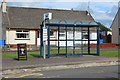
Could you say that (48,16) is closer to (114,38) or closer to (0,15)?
(0,15)

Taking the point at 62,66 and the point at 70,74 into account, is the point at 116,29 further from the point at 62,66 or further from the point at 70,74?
the point at 70,74

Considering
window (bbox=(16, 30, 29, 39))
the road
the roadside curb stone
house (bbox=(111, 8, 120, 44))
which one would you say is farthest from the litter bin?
house (bbox=(111, 8, 120, 44))

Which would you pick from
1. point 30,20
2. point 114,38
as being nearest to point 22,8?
point 30,20

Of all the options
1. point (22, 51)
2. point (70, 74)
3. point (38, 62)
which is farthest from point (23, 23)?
point (70, 74)

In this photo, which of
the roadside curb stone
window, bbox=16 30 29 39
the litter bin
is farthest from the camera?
window, bbox=16 30 29 39

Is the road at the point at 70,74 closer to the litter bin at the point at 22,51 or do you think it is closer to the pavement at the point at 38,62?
the pavement at the point at 38,62

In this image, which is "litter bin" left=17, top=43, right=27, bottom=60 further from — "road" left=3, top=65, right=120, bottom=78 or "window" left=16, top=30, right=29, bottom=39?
"window" left=16, top=30, right=29, bottom=39

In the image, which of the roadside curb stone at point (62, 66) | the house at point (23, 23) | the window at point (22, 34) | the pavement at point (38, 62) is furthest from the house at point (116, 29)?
the roadside curb stone at point (62, 66)

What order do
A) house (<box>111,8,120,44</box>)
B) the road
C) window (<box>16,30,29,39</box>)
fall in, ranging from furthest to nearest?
house (<box>111,8,120,44</box>) → window (<box>16,30,29,39</box>) → the road

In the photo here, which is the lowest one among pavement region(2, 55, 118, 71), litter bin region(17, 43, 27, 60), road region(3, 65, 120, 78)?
road region(3, 65, 120, 78)

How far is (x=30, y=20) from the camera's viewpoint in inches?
1420

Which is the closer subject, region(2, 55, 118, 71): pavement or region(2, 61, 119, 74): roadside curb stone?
region(2, 61, 119, 74): roadside curb stone

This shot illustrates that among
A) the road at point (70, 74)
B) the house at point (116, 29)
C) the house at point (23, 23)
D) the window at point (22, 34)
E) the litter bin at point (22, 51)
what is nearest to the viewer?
the road at point (70, 74)

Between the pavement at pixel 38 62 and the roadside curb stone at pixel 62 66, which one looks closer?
the roadside curb stone at pixel 62 66
